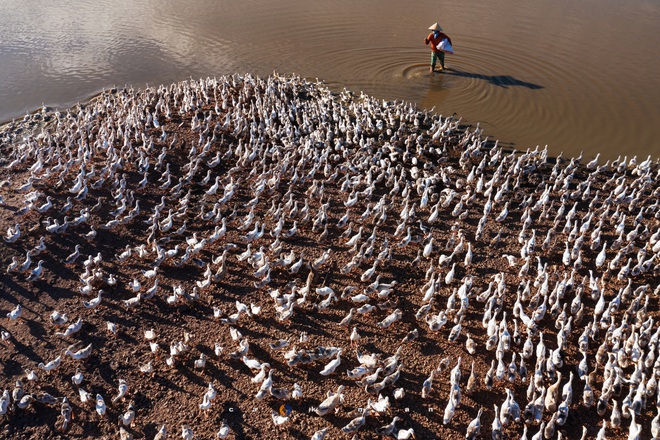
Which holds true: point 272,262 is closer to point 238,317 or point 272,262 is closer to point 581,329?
point 238,317

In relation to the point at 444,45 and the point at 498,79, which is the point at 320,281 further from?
the point at 498,79

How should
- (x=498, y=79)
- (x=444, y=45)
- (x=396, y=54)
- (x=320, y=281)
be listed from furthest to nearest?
1. (x=396, y=54)
2. (x=498, y=79)
3. (x=444, y=45)
4. (x=320, y=281)

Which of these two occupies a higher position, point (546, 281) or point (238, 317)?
point (546, 281)

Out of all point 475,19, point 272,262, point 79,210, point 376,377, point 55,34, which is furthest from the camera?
point 475,19

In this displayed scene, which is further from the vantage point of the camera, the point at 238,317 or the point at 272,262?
the point at 272,262

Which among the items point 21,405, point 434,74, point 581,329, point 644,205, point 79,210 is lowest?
point 21,405

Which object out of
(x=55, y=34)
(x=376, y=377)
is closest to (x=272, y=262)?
(x=376, y=377)

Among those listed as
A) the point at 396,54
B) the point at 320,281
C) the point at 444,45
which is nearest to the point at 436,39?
the point at 444,45

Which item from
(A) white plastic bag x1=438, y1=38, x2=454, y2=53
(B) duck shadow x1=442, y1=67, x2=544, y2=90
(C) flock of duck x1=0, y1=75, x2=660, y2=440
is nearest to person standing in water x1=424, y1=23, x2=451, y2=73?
(A) white plastic bag x1=438, y1=38, x2=454, y2=53
